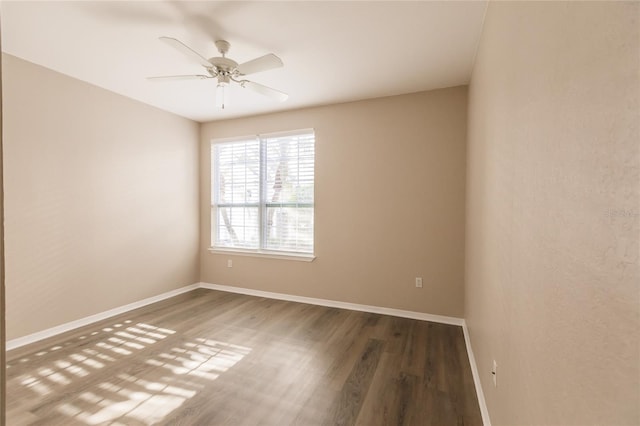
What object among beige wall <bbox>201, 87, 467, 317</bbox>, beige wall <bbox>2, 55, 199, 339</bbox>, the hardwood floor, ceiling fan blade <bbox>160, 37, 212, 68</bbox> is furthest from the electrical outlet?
beige wall <bbox>2, 55, 199, 339</bbox>

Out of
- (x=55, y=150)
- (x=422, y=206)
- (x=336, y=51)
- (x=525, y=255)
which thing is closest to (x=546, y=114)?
(x=525, y=255)

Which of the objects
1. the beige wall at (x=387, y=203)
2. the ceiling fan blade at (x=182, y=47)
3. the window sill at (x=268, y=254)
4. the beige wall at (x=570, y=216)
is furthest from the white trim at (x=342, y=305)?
the ceiling fan blade at (x=182, y=47)

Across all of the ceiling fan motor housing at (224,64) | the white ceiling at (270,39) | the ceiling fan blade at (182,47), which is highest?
the white ceiling at (270,39)

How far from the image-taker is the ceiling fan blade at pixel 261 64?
212cm

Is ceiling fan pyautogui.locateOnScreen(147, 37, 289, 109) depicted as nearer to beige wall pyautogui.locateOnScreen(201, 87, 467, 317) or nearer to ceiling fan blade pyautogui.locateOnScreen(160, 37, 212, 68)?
ceiling fan blade pyautogui.locateOnScreen(160, 37, 212, 68)

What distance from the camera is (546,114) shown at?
0.86 meters

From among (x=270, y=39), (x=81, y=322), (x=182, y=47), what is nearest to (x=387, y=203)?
(x=270, y=39)

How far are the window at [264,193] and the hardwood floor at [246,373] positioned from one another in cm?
125

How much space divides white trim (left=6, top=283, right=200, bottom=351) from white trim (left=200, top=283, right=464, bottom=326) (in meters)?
0.75

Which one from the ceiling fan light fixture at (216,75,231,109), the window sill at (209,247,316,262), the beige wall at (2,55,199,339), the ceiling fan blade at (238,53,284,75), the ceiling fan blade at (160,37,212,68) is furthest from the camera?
the window sill at (209,247,316,262)

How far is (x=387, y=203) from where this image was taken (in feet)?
11.3

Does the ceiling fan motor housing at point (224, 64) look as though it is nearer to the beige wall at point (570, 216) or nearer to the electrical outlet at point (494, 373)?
the beige wall at point (570, 216)

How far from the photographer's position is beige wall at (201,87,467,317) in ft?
10.4

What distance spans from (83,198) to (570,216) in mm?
4038
